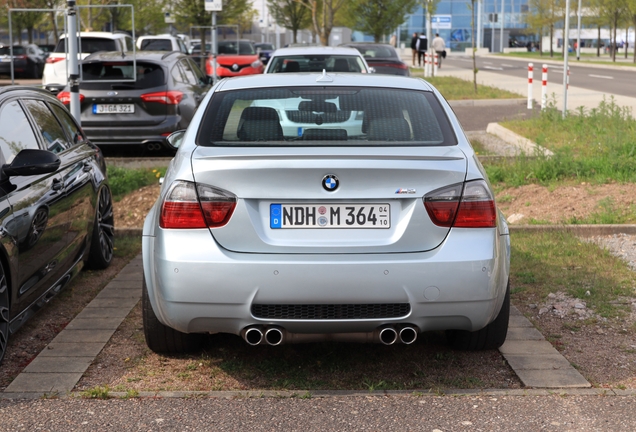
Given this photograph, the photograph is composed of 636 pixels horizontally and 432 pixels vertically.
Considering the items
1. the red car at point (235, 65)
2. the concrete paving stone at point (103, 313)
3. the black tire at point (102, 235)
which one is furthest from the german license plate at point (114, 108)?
the red car at point (235, 65)

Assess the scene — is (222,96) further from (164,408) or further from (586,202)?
(586,202)

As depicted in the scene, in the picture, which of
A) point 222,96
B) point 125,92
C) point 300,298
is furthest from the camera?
point 125,92

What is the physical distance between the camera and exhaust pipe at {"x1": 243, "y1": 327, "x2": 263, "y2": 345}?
14.0ft

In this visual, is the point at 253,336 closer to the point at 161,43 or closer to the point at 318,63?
the point at 318,63

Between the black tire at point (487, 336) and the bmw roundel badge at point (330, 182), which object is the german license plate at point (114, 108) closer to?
the black tire at point (487, 336)

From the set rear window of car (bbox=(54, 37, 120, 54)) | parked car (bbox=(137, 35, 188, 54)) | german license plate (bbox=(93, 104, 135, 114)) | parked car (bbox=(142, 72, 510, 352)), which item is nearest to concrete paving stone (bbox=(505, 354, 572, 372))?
parked car (bbox=(142, 72, 510, 352))

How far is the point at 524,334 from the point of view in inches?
212

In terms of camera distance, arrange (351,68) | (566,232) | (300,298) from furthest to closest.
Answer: (351,68) < (566,232) < (300,298)

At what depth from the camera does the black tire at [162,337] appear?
4789mm

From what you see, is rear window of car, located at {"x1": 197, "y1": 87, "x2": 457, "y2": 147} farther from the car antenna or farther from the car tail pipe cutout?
the car tail pipe cutout

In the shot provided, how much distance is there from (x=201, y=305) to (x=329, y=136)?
108cm

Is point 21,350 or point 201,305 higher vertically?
point 201,305

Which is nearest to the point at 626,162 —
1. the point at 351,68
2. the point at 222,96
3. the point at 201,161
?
the point at 351,68

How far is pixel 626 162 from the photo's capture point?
10.0 m
